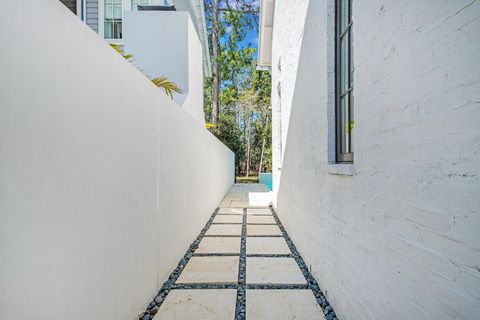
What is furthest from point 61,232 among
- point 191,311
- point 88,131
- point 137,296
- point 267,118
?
point 267,118

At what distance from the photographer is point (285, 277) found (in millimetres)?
2709

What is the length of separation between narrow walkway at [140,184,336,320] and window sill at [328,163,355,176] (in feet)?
3.44

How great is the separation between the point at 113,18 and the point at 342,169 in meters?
9.06

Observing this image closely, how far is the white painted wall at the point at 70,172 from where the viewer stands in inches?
37.2

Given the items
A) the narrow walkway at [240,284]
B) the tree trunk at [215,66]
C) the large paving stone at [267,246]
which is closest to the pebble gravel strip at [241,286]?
the narrow walkway at [240,284]

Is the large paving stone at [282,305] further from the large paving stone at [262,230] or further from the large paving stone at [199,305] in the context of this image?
the large paving stone at [262,230]

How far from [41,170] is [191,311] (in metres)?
1.56

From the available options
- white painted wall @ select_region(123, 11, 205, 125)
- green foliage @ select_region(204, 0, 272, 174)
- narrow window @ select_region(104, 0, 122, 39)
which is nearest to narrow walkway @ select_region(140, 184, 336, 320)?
white painted wall @ select_region(123, 11, 205, 125)

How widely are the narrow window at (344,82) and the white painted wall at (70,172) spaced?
1.54m

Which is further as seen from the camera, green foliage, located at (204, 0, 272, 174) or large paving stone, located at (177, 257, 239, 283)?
green foliage, located at (204, 0, 272, 174)

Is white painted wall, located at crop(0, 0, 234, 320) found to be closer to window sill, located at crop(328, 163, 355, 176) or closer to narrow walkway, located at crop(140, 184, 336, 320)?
narrow walkway, located at crop(140, 184, 336, 320)

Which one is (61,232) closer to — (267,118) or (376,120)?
(376,120)

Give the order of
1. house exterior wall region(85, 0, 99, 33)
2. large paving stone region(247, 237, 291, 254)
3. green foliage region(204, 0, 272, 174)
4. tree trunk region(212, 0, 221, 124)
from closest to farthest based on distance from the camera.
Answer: large paving stone region(247, 237, 291, 254) → house exterior wall region(85, 0, 99, 33) → tree trunk region(212, 0, 221, 124) → green foliage region(204, 0, 272, 174)

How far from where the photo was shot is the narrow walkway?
2104 mm
